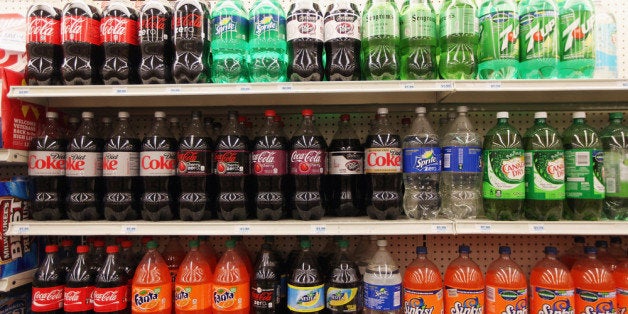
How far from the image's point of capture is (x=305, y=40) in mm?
1703

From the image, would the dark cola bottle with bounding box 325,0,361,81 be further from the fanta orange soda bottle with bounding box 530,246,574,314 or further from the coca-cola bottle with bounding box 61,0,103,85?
the fanta orange soda bottle with bounding box 530,246,574,314

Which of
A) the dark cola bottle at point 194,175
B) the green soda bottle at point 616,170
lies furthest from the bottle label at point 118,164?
the green soda bottle at point 616,170

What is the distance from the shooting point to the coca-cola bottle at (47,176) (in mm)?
1740

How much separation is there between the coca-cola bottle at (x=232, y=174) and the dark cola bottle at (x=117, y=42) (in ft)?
1.94

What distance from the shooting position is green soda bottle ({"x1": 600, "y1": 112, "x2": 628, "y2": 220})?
1707 mm

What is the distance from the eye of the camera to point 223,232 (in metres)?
1.59

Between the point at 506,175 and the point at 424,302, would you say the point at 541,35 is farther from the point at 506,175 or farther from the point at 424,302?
the point at 424,302

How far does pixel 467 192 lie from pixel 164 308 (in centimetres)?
159

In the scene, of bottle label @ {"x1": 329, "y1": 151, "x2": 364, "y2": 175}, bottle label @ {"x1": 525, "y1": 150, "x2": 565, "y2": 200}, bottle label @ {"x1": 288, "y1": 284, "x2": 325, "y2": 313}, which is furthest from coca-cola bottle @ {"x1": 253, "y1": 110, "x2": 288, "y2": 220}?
bottle label @ {"x1": 525, "y1": 150, "x2": 565, "y2": 200}

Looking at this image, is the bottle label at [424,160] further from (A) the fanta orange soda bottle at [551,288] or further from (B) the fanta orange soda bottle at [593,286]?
(B) the fanta orange soda bottle at [593,286]

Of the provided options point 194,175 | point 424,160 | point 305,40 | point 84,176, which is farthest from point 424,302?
point 84,176

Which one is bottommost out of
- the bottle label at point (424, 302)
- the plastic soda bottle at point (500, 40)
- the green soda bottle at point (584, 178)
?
the bottle label at point (424, 302)

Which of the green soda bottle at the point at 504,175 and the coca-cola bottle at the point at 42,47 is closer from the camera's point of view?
the green soda bottle at the point at 504,175

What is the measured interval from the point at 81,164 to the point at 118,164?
7.5 inches
